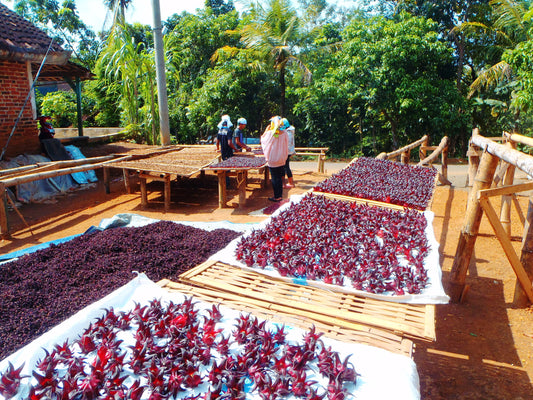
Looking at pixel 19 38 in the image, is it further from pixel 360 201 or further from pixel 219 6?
pixel 219 6

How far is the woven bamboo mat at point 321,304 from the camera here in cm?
245

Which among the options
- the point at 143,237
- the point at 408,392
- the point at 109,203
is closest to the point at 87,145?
the point at 109,203

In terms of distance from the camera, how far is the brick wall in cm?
819

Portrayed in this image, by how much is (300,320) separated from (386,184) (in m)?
3.74

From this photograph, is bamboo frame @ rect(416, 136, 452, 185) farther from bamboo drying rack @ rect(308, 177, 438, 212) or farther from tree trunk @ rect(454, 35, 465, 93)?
tree trunk @ rect(454, 35, 465, 93)

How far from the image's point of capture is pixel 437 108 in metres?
13.3

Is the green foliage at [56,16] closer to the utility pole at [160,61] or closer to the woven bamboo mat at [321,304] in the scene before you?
the utility pole at [160,61]

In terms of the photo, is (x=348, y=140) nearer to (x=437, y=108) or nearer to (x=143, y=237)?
(x=437, y=108)

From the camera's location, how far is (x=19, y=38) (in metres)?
8.13

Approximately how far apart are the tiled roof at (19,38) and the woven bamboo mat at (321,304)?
7.05 metres

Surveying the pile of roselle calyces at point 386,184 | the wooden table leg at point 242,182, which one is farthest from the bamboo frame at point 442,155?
the wooden table leg at point 242,182

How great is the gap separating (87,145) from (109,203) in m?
4.45

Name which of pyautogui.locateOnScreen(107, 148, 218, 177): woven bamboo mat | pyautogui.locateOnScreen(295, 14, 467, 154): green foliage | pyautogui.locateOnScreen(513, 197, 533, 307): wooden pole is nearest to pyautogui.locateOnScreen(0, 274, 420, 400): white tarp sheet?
pyautogui.locateOnScreen(513, 197, 533, 307): wooden pole

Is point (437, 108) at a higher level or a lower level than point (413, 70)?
lower
